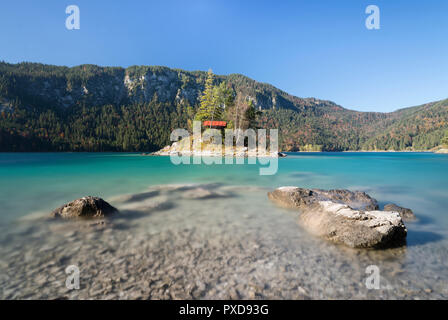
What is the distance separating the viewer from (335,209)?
7758 millimetres

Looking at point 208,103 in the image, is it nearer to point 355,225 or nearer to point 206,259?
point 355,225

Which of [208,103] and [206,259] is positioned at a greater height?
[208,103]

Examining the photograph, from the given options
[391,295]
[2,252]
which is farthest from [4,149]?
[391,295]

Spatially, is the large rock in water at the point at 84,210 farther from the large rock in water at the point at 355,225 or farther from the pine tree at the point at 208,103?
the pine tree at the point at 208,103

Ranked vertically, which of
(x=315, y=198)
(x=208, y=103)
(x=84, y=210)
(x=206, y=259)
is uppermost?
(x=208, y=103)

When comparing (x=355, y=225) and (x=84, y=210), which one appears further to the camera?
(x=84, y=210)

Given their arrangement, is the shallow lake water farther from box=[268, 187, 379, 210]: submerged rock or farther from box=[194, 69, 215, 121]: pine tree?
box=[194, 69, 215, 121]: pine tree

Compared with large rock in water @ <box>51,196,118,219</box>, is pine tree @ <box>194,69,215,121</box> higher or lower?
higher

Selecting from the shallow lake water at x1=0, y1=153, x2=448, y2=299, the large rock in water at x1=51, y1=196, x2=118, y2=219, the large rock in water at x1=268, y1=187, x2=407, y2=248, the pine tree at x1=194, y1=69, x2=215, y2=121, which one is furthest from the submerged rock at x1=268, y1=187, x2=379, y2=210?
the pine tree at x1=194, y1=69, x2=215, y2=121

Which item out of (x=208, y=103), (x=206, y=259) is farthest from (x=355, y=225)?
(x=208, y=103)

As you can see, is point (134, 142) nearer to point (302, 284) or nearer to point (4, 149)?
point (4, 149)

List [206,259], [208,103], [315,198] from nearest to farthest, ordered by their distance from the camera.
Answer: [206,259]
[315,198]
[208,103]

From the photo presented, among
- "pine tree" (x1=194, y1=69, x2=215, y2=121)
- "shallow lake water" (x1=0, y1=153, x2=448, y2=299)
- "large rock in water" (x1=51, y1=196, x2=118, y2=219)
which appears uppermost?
"pine tree" (x1=194, y1=69, x2=215, y2=121)

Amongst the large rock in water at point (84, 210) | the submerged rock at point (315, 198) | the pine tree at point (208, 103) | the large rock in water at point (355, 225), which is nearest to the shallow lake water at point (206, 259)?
the large rock in water at point (355, 225)
